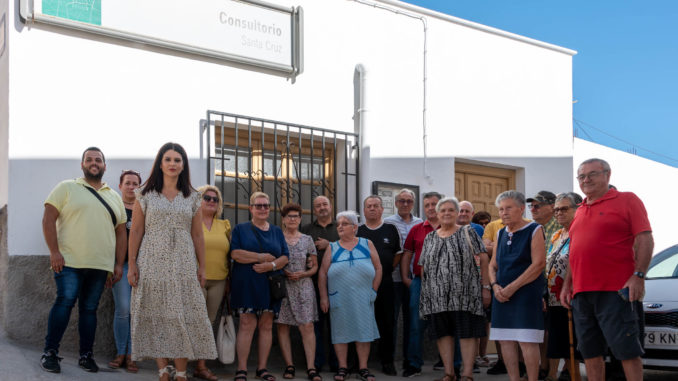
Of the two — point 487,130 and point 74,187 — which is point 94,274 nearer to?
point 74,187

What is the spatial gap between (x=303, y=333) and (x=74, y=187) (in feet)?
7.55

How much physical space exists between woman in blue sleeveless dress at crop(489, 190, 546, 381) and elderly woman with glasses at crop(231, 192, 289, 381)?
184 centimetres

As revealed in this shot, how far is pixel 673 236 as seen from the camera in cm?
1396

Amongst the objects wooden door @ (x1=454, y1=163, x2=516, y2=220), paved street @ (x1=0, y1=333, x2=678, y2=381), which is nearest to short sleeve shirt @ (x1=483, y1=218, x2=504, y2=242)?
paved street @ (x1=0, y1=333, x2=678, y2=381)

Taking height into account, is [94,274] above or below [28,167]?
below

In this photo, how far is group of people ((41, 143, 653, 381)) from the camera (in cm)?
487

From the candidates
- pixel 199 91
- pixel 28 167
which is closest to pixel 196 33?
pixel 199 91

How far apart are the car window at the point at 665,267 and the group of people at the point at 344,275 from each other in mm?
1105

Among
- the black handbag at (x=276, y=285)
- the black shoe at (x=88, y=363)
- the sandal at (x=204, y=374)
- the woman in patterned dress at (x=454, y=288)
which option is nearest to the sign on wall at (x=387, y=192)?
the woman in patterned dress at (x=454, y=288)

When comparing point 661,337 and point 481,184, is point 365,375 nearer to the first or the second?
point 661,337

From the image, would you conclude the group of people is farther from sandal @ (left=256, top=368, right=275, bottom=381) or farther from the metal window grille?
the metal window grille

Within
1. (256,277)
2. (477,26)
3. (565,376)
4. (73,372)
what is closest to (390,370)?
(565,376)

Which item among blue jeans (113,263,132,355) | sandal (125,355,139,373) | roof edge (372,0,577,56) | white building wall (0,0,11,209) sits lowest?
sandal (125,355,139,373)

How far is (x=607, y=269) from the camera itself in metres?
4.77
